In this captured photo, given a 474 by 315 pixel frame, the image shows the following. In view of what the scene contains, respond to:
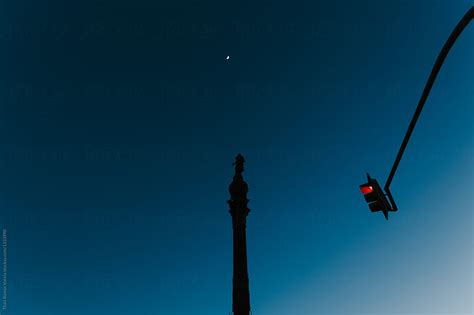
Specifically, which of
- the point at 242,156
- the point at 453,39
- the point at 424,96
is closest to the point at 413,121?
the point at 424,96

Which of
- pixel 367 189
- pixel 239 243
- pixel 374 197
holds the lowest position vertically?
pixel 374 197

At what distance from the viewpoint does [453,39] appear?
16.0ft

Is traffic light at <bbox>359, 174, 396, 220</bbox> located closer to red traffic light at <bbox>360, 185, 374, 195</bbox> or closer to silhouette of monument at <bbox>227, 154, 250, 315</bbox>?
red traffic light at <bbox>360, 185, 374, 195</bbox>

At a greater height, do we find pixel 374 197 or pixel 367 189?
pixel 367 189

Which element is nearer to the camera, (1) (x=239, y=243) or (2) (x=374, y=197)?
(2) (x=374, y=197)

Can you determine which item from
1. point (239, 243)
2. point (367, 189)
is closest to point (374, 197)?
point (367, 189)

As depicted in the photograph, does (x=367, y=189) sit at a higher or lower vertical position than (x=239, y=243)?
lower

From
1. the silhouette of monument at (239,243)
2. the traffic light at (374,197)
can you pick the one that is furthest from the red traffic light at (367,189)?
the silhouette of monument at (239,243)

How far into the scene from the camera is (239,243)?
32031 mm

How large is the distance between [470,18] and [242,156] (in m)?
33.9

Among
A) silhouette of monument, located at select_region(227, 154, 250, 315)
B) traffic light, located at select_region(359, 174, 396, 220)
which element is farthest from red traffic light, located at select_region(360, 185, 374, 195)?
silhouette of monument, located at select_region(227, 154, 250, 315)

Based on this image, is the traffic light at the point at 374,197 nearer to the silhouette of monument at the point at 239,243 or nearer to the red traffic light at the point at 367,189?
the red traffic light at the point at 367,189

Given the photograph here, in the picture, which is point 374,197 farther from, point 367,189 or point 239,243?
point 239,243

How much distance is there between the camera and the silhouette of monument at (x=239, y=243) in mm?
29234
